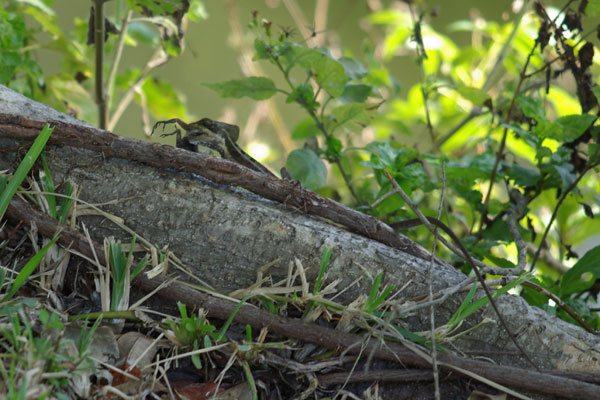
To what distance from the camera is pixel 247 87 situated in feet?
4.10

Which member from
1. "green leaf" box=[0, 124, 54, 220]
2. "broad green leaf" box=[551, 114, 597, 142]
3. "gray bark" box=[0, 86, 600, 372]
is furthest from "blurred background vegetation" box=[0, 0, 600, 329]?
"green leaf" box=[0, 124, 54, 220]

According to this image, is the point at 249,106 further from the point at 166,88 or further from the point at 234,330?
the point at 234,330

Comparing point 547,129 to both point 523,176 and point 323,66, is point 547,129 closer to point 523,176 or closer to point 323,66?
point 523,176

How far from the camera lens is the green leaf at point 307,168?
1.17 m

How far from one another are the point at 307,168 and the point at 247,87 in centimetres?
25

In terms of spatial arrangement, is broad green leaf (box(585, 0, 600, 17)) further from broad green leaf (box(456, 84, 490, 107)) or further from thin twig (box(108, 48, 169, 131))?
thin twig (box(108, 48, 169, 131))

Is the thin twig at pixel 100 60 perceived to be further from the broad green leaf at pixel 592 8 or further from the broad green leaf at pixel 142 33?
the broad green leaf at pixel 592 8

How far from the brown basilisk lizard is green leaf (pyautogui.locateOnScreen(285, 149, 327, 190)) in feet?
0.47

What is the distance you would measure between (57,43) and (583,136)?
4.97 feet

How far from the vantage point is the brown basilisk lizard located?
1030mm

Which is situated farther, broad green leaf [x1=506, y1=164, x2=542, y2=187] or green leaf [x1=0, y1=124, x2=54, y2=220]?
broad green leaf [x1=506, y1=164, x2=542, y2=187]

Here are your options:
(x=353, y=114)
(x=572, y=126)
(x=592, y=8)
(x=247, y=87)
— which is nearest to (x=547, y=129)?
(x=572, y=126)

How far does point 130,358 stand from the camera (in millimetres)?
714

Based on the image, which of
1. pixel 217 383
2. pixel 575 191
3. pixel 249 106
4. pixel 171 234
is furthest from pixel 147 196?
pixel 249 106
